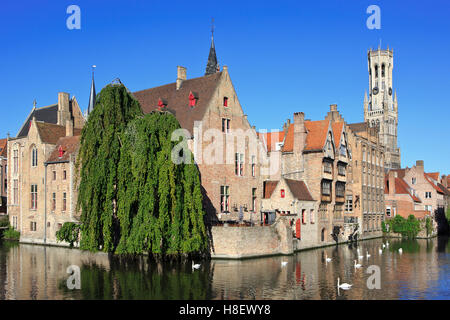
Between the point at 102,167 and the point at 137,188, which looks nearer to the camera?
the point at 102,167

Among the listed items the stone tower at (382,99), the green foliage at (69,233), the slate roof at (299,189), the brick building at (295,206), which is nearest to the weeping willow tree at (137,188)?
the green foliage at (69,233)

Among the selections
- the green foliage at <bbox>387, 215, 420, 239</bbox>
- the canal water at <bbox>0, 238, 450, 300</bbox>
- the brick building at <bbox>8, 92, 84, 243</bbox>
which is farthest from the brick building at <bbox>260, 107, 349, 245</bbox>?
the brick building at <bbox>8, 92, 84, 243</bbox>

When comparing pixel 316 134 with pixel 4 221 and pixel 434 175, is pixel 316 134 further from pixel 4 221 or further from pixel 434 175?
pixel 434 175

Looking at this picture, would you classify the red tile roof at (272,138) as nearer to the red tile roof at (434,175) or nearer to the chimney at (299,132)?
the chimney at (299,132)

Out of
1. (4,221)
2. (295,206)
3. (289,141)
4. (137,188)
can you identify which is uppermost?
(289,141)

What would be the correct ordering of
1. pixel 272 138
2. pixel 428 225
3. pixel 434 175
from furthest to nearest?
1. pixel 434 175
2. pixel 428 225
3. pixel 272 138

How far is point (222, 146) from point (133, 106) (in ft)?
35.6

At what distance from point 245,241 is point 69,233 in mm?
17742

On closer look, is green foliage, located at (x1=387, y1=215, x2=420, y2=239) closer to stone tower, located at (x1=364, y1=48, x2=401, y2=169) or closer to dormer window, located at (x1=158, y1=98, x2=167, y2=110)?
dormer window, located at (x1=158, y1=98, x2=167, y2=110)

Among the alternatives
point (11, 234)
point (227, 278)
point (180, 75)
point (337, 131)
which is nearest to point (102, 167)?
point (227, 278)

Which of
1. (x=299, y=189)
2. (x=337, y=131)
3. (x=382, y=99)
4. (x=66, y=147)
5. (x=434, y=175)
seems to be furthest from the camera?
(x=382, y=99)

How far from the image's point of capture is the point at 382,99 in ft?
547
